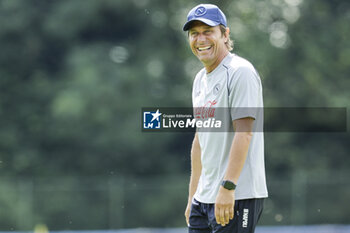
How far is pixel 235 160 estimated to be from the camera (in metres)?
2.97

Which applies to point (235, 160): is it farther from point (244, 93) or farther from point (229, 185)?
point (244, 93)

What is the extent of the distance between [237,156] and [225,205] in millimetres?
268

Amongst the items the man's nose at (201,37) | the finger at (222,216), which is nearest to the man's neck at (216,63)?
the man's nose at (201,37)

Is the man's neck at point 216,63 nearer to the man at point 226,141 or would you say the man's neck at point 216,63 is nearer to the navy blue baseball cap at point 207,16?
the man at point 226,141

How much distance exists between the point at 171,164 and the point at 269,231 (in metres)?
5.75

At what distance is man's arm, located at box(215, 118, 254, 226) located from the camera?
Result: 2.97 metres

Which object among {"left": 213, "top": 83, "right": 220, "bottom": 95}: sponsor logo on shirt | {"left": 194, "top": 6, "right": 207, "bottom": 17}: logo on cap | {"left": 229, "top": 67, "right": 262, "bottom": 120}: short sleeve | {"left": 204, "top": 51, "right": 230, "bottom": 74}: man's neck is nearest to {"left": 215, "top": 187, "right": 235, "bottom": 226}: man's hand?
{"left": 229, "top": 67, "right": 262, "bottom": 120}: short sleeve

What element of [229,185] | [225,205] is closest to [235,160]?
[229,185]

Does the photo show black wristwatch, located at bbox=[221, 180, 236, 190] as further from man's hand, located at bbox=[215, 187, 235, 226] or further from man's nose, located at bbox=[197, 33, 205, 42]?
man's nose, located at bbox=[197, 33, 205, 42]

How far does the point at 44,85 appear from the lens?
14133 mm

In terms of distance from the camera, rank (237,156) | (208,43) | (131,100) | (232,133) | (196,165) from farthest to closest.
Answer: (131,100) < (196,165) < (208,43) < (232,133) < (237,156)

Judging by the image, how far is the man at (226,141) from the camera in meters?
2.98

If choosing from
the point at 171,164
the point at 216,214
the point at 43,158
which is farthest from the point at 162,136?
the point at 216,214

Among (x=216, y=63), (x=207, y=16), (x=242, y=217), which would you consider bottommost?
(x=242, y=217)
